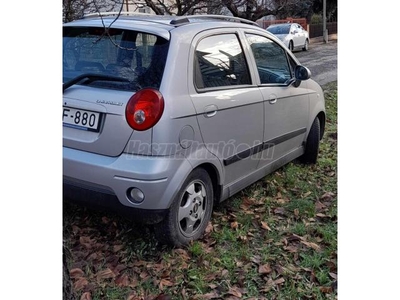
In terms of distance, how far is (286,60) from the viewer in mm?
4512

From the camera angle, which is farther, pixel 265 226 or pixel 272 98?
pixel 272 98

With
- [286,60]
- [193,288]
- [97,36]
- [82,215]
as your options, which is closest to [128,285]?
[193,288]

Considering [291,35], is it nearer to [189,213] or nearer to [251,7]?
[251,7]

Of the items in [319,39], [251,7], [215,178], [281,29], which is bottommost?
[215,178]

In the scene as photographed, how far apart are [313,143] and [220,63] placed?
2.07 m

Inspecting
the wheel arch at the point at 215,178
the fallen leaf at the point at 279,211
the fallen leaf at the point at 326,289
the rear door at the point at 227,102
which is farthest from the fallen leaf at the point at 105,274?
the fallen leaf at the point at 279,211

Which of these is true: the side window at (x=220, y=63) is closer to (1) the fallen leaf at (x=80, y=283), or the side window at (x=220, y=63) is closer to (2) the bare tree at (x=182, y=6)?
(1) the fallen leaf at (x=80, y=283)

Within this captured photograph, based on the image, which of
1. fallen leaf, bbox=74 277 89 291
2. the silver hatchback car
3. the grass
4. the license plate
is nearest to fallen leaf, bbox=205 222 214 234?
the grass

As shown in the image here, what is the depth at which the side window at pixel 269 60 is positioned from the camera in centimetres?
394

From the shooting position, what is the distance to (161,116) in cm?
280

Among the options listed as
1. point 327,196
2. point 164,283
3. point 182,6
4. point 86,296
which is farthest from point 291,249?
point 182,6

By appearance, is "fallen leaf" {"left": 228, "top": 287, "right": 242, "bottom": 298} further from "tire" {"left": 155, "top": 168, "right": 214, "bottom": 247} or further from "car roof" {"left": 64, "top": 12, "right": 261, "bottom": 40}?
"car roof" {"left": 64, "top": 12, "right": 261, "bottom": 40}

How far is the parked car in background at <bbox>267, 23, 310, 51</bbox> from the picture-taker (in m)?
19.9

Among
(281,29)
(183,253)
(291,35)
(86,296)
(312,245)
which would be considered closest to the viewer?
(86,296)
